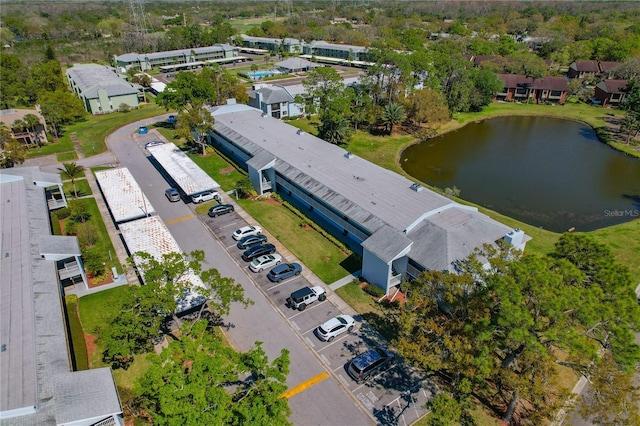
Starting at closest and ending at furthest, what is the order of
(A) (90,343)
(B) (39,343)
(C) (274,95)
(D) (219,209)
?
(B) (39,343) < (A) (90,343) < (D) (219,209) < (C) (274,95)

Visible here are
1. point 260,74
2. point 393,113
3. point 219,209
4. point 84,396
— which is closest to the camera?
point 84,396

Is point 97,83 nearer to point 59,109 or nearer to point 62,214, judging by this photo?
point 59,109

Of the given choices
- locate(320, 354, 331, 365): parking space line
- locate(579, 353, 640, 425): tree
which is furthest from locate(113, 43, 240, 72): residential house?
locate(579, 353, 640, 425): tree

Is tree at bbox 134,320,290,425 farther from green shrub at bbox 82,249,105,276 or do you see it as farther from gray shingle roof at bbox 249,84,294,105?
gray shingle roof at bbox 249,84,294,105

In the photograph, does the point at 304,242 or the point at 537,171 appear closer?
the point at 304,242

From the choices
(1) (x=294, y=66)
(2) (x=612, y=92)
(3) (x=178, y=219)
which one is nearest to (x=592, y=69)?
(2) (x=612, y=92)

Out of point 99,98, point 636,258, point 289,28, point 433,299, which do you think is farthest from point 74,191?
point 289,28

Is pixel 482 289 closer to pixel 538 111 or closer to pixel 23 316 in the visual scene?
pixel 23 316
